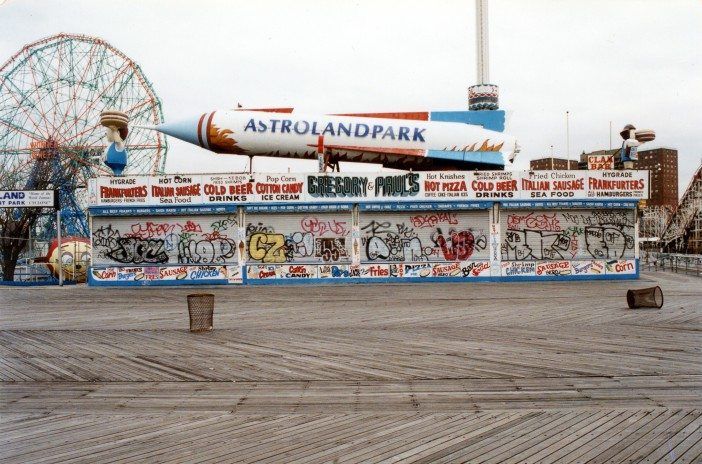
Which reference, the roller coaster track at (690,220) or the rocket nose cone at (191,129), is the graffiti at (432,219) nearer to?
the rocket nose cone at (191,129)

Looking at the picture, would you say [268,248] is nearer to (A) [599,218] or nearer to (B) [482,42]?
(A) [599,218]

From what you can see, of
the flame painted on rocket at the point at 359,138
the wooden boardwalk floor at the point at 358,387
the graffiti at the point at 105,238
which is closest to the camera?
the wooden boardwalk floor at the point at 358,387

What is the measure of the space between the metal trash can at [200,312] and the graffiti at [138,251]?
640 inches

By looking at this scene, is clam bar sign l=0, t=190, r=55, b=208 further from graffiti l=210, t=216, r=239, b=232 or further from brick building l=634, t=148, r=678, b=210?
brick building l=634, t=148, r=678, b=210

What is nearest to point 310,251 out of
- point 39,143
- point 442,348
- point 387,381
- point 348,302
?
point 348,302

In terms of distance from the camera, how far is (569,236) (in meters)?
27.8

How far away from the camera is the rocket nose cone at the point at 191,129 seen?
32406 millimetres

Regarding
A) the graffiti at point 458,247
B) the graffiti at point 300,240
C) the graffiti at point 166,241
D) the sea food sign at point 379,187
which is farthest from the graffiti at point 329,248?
the graffiti at point 458,247

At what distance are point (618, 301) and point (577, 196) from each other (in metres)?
11.0

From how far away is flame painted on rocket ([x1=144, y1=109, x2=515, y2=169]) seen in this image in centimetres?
3150

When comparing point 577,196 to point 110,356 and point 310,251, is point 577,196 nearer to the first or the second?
point 310,251

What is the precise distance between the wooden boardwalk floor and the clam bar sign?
1437cm

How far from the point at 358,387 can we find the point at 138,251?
22522 millimetres

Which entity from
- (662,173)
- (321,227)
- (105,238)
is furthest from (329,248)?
(662,173)
